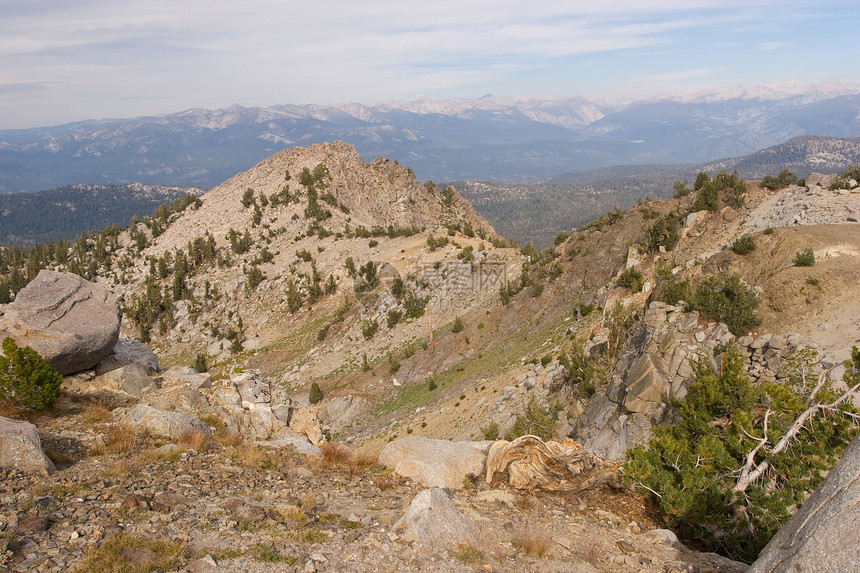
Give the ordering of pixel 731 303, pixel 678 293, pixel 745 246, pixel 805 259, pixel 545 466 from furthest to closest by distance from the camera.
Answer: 1. pixel 745 246
2. pixel 678 293
3. pixel 805 259
4. pixel 731 303
5. pixel 545 466

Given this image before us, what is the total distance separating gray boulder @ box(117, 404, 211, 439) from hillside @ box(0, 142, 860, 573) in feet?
1.35

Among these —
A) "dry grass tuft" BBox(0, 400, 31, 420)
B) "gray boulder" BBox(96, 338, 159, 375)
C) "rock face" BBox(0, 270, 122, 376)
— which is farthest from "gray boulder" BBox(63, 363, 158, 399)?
"dry grass tuft" BBox(0, 400, 31, 420)

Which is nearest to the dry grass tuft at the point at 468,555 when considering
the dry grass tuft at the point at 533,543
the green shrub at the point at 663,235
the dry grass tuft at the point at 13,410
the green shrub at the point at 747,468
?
the dry grass tuft at the point at 533,543

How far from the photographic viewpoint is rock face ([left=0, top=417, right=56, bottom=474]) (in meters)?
7.62

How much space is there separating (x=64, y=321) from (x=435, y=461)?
11113 millimetres

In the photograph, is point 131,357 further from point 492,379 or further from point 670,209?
point 670,209

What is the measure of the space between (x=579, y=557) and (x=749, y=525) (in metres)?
2.28

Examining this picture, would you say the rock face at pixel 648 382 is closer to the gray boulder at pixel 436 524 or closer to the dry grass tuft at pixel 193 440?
the gray boulder at pixel 436 524

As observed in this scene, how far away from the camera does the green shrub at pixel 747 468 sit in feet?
21.3

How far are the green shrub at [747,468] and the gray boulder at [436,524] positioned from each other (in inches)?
116

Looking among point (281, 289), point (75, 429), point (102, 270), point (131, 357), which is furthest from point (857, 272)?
point (102, 270)

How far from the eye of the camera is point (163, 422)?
10.5m

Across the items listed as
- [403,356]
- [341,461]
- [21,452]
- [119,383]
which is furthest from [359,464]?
[403,356]

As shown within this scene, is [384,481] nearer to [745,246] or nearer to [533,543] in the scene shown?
[533,543]
